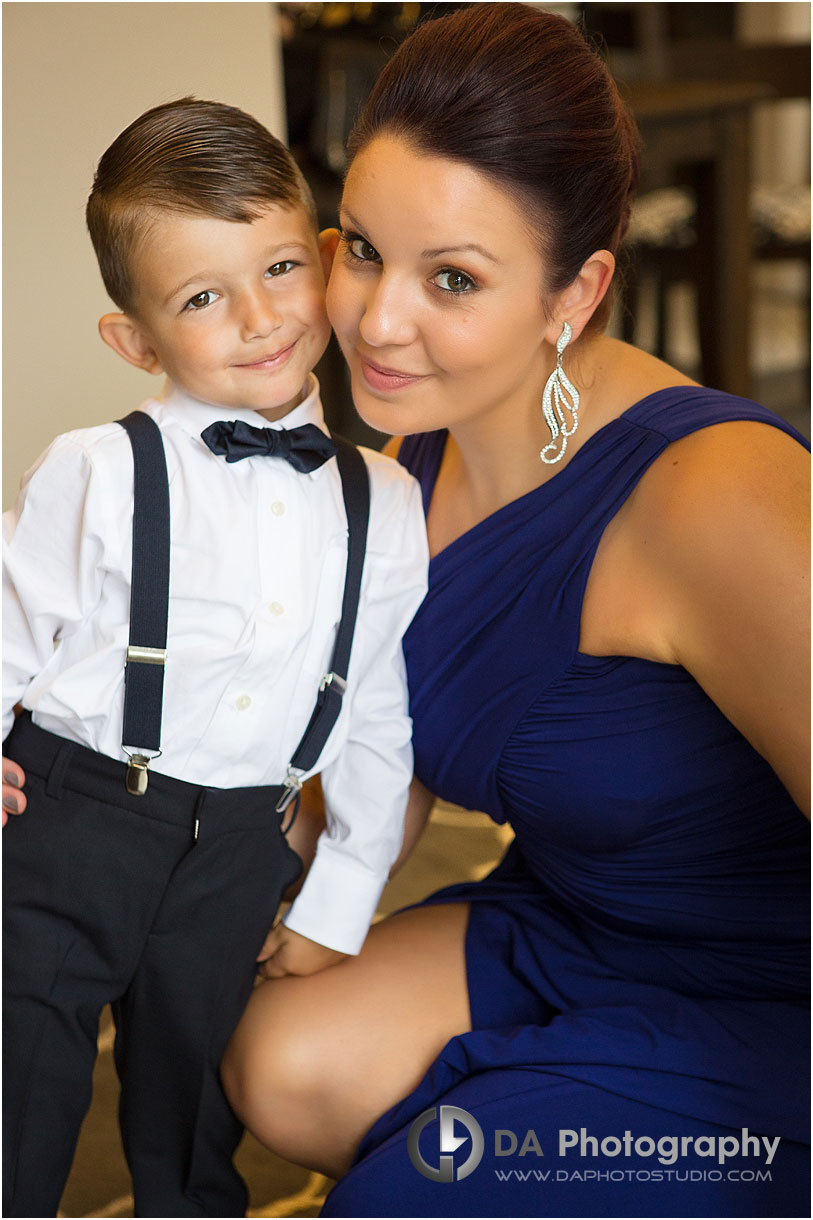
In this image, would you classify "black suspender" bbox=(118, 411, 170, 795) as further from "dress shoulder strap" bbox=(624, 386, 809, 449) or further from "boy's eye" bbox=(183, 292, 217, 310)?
"dress shoulder strap" bbox=(624, 386, 809, 449)

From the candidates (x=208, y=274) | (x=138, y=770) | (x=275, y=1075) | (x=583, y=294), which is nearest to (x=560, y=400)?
(x=583, y=294)

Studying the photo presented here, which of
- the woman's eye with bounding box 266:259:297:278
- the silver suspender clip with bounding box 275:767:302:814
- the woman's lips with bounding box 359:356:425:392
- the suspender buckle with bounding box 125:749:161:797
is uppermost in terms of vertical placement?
the woman's eye with bounding box 266:259:297:278

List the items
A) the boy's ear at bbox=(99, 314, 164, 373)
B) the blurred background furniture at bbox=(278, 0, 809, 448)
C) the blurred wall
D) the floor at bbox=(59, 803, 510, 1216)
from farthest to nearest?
the blurred wall, the blurred background furniture at bbox=(278, 0, 809, 448), the floor at bbox=(59, 803, 510, 1216), the boy's ear at bbox=(99, 314, 164, 373)

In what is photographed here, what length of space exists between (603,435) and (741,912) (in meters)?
0.59

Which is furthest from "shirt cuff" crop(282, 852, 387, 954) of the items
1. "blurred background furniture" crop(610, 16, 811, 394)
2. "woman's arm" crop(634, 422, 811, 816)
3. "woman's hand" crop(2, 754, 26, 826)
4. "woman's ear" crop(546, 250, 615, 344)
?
"blurred background furniture" crop(610, 16, 811, 394)

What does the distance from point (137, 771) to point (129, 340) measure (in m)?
0.47

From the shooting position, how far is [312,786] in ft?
5.69

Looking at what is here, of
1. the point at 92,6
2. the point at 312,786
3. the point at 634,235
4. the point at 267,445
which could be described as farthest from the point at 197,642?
the point at 634,235

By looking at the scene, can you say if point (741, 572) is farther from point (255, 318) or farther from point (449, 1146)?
point (449, 1146)

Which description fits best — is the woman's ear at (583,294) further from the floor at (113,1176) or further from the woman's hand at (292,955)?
the floor at (113,1176)

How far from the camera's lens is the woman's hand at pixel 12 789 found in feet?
4.51

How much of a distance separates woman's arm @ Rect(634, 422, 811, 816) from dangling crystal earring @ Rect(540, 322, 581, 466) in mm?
119

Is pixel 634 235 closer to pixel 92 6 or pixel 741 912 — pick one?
pixel 92 6

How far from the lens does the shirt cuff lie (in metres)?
1.54
